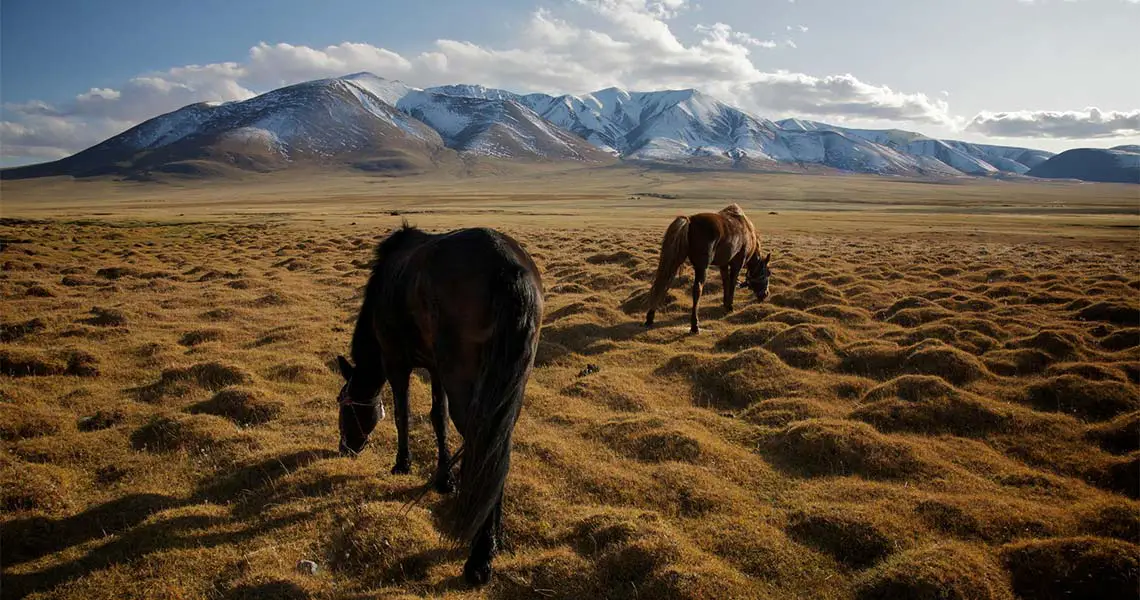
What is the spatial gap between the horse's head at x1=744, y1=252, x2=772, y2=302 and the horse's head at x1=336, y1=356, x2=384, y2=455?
11480 millimetres

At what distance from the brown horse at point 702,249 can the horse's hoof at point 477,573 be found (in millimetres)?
8407

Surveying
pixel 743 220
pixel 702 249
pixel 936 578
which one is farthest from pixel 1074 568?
pixel 743 220

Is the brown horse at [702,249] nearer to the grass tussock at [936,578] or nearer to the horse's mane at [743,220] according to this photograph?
the horse's mane at [743,220]

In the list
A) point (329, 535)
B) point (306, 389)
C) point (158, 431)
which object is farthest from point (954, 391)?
point (158, 431)

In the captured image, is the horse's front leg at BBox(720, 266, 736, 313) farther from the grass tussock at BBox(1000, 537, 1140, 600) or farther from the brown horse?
the grass tussock at BBox(1000, 537, 1140, 600)

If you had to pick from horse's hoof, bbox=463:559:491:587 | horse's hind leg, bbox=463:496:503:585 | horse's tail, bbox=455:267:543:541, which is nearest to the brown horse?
horse's tail, bbox=455:267:543:541

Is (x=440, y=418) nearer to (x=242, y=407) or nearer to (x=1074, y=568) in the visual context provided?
(x=242, y=407)

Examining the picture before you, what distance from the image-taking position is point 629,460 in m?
6.66

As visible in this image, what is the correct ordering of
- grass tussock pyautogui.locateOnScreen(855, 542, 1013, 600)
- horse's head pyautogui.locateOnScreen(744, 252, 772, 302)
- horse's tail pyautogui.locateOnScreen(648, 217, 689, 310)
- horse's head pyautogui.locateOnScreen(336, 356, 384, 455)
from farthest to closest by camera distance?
horse's head pyautogui.locateOnScreen(744, 252, 772, 302) < horse's tail pyautogui.locateOnScreen(648, 217, 689, 310) < horse's head pyautogui.locateOnScreen(336, 356, 384, 455) < grass tussock pyautogui.locateOnScreen(855, 542, 1013, 600)

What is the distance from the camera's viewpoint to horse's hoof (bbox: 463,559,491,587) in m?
4.58

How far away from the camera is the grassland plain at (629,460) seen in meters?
4.63

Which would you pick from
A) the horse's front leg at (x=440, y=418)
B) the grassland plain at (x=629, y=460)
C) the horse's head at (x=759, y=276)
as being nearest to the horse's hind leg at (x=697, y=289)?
the grassland plain at (x=629, y=460)

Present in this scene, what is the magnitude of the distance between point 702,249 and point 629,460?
7.16 m

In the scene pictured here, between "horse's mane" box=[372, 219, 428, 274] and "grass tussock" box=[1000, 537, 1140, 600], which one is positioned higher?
"horse's mane" box=[372, 219, 428, 274]
